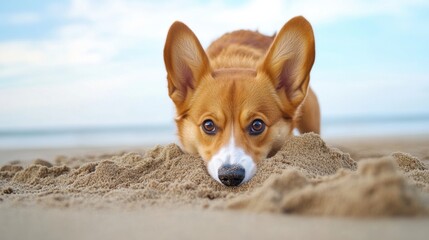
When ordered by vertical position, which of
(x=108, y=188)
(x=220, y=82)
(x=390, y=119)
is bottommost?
(x=390, y=119)

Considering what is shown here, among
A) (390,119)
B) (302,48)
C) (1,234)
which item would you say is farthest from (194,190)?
(390,119)

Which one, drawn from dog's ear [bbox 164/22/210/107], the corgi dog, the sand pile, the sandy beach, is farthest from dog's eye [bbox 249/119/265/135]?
dog's ear [bbox 164/22/210/107]

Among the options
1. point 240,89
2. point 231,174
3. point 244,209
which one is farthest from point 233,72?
point 244,209

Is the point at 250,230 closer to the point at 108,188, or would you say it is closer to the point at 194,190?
the point at 194,190

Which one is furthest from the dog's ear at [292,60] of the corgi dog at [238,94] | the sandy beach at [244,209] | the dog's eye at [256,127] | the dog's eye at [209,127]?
the sandy beach at [244,209]

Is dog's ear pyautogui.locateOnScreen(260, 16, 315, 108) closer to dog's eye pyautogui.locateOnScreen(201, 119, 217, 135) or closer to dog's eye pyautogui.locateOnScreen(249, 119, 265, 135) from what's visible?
dog's eye pyautogui.locateOnScreen(249, 119, 265, 135)

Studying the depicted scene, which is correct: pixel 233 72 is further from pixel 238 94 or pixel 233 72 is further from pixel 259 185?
pixel 259 185
